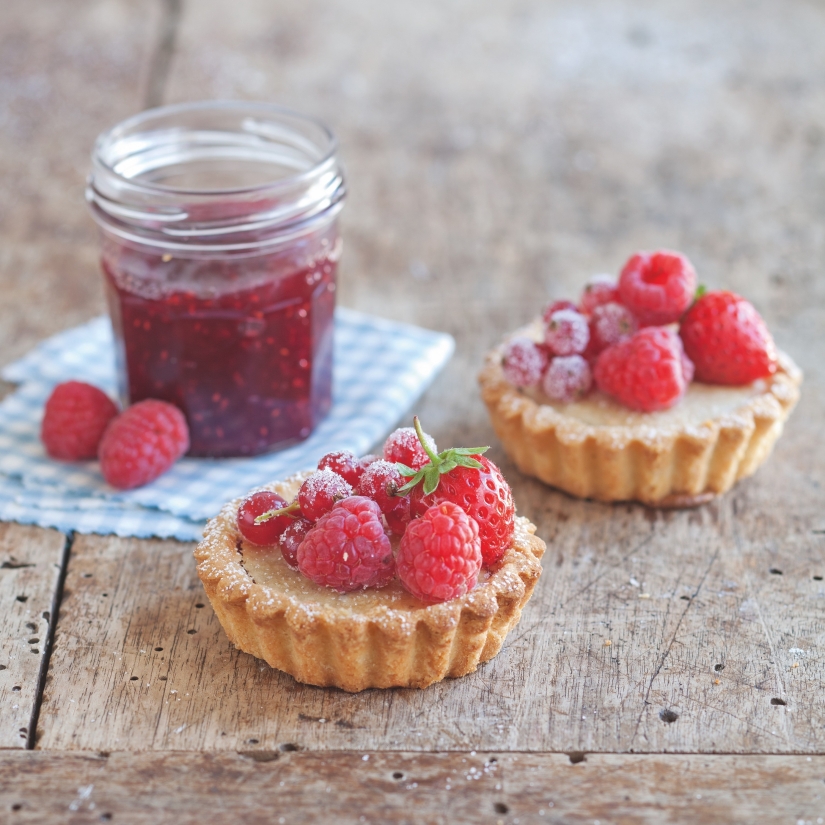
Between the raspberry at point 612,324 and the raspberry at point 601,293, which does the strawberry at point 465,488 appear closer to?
the raspberry at point 612,324

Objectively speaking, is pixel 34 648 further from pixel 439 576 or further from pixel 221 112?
pixel 221 112

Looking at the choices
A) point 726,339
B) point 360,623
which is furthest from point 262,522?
point 726,339

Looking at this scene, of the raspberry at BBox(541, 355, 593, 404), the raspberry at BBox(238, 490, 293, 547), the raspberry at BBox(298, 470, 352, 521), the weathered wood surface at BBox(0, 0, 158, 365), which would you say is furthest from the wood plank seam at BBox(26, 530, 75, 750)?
the raspberry at BBox(541, 355, 593, 404)

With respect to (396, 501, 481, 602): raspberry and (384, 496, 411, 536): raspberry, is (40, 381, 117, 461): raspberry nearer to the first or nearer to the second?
(384, 496, 411, 536): raspberry

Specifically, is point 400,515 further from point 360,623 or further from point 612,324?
point 612,324

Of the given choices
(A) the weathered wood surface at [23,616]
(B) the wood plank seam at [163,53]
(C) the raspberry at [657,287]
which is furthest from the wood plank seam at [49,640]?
(B) the wood plank seam at [163,53]

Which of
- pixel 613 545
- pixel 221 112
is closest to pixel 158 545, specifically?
pixel 613 545
